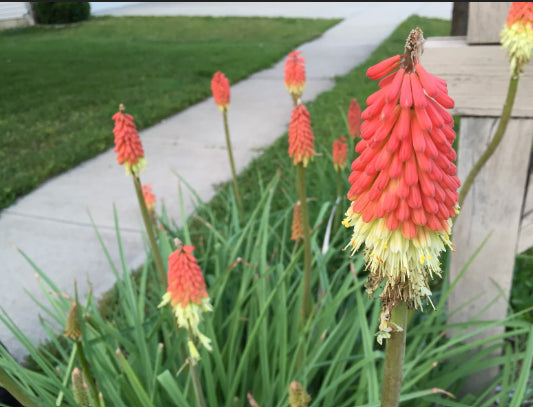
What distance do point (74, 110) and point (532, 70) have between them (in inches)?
255

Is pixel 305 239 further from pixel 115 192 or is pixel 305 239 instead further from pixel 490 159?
pixel 115 192

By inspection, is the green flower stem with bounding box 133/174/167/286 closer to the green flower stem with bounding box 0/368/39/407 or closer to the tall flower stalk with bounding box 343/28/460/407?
the green flower stem with bounding box 0/368/39/407

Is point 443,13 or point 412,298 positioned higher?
point 443,13

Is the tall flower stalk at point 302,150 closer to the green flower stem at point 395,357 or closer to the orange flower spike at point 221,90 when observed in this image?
the green flower stem at point 395,357

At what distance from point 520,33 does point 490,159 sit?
533mm

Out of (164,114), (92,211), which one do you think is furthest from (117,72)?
(92,211)

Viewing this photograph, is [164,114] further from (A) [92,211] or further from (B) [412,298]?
(B) [412,298]

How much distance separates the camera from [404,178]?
0.76 m

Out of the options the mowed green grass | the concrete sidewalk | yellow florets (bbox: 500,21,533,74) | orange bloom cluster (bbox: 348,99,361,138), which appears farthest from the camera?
the mowed green grass

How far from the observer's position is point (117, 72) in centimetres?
927

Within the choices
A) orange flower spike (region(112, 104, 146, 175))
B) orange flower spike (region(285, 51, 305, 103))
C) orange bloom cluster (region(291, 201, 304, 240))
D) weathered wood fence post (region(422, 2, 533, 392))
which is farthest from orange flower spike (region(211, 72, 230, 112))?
weathered wood fence post (region(422, 2, 533, 392))

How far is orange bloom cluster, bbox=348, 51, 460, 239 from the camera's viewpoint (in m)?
0.71

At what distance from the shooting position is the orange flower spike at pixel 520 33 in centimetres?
158

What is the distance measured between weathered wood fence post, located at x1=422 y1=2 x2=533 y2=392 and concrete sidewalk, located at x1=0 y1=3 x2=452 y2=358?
1.86 metres
